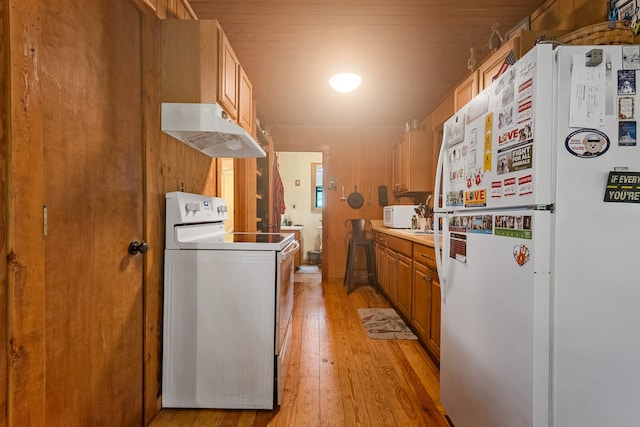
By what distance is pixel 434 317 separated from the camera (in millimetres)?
2137

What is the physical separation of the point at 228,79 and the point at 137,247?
121cm

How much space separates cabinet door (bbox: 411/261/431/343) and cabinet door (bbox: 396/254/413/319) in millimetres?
115

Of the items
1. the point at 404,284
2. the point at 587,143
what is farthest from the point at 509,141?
the point at 404,284

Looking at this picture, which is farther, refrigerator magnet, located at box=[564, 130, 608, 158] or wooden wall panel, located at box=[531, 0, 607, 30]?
wooden wall panel, located at box=[531, 0, 607, 30]

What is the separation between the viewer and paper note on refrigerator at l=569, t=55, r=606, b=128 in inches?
37.1

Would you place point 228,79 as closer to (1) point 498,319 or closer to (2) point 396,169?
(1) point 498,319

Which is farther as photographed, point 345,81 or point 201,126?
point 345,81

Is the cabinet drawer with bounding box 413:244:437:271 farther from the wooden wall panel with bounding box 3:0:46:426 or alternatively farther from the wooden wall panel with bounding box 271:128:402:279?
the wooden wall panel with bounding box 271:128:402:279

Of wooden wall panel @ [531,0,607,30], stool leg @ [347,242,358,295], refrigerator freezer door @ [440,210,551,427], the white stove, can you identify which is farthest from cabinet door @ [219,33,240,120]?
stool leg @ [347,242,358,295]

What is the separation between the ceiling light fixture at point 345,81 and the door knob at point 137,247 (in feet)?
7.40

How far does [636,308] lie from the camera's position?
944 millimetres

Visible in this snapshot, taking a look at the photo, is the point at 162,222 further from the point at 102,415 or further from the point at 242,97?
the point at 242,97

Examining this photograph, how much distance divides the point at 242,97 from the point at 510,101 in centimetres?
191

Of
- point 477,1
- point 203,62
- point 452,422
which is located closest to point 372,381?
point 452,422
